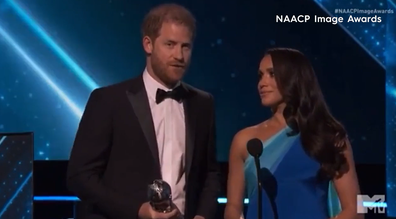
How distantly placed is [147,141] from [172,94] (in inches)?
7.1

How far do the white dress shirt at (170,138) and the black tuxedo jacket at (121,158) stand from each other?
2 cm

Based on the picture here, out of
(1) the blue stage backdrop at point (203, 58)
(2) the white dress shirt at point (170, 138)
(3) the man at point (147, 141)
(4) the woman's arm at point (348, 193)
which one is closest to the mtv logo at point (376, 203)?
(1) the blue stage backdrop at point (203, 58)

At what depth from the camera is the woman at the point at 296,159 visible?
6.28 ft

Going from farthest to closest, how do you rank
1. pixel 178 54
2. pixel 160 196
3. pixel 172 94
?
pixel 172 94
pixel 178 54
pixel 160 196

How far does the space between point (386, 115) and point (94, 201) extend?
1702mm

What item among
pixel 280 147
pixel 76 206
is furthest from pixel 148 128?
pixel 76 206

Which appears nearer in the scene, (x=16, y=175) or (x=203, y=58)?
(x=16, y=175)

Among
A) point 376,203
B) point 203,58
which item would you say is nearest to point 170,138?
point 203,58

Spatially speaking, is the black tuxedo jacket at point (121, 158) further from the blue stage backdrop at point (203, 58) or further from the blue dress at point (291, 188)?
the blue stage backdrop at point (203, 58)

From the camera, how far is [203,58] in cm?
308

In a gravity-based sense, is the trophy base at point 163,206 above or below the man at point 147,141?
below

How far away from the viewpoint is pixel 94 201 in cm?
186

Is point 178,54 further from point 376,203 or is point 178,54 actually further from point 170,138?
point 376,203

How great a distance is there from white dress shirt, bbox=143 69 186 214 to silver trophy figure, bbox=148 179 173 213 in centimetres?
21
